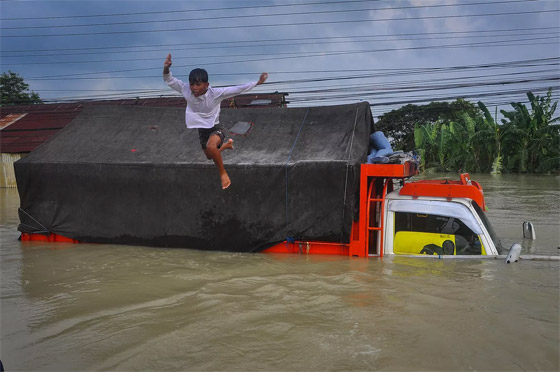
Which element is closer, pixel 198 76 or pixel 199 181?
pixel 198 76

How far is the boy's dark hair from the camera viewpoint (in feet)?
17.5

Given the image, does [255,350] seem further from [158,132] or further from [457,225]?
[158,132]

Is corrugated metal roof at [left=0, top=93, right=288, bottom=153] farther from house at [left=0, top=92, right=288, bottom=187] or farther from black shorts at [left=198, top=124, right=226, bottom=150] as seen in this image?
black shorts at [left=198, top=124, right=226, bottom=150]

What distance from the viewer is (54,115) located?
27.2 metres

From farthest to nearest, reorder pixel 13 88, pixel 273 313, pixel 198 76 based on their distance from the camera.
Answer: pixel 13 88 → pixel 198 76 → pixel 273 313

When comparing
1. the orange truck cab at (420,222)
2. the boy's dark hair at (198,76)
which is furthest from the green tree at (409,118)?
the boy's dark hair at (198,76)

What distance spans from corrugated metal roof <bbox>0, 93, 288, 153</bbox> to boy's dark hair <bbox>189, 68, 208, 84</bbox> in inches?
656

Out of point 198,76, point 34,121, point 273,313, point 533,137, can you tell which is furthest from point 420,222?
point 34,121

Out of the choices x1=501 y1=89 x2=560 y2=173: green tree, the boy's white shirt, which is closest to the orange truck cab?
the boy's white shirt

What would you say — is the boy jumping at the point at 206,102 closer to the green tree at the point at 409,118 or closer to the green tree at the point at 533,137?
the green tree at the point at 533,137

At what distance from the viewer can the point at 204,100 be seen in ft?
18.5

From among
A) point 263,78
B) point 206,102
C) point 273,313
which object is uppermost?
point 263,78

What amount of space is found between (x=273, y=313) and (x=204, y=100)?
278cm

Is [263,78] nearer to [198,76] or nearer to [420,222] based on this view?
[198,76]
